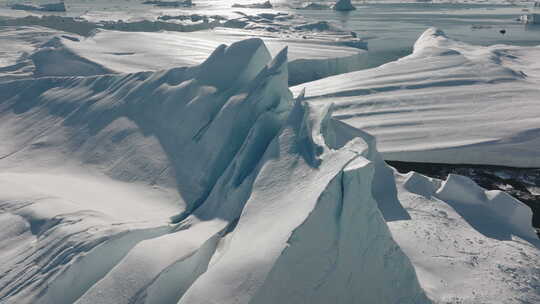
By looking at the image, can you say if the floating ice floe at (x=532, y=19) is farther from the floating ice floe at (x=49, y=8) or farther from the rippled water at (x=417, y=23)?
the floating ice floe at (x=49, y=8)

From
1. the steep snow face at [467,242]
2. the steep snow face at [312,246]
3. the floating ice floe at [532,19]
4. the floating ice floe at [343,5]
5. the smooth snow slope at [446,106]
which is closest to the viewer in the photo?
the steep snow face at [312,246]

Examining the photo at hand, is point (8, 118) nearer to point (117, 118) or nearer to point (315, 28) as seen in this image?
point (117, 118)

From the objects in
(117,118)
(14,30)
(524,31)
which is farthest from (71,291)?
(524,31)

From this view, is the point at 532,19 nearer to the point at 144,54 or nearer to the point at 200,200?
the point at 144,54

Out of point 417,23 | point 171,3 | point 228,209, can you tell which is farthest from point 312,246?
point 171,3

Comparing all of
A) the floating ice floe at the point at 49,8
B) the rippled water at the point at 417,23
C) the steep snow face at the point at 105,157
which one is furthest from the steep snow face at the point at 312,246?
the floating ice floe at the point at 49,8

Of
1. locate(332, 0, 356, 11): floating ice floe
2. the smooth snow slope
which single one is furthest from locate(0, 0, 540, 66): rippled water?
the smooth snow slope
